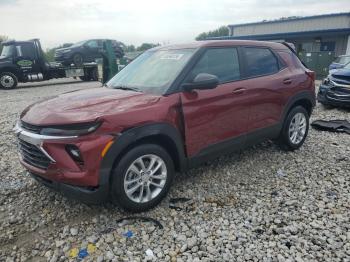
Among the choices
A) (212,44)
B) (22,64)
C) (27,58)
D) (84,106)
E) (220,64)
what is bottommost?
(22,64)

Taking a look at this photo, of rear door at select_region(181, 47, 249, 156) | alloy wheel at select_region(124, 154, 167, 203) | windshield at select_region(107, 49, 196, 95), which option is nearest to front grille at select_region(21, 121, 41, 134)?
alloy wheel at select_region(124, 154, 167, 203)

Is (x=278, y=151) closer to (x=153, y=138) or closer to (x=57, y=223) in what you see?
(x=153, y=138)

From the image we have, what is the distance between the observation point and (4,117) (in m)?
8.42

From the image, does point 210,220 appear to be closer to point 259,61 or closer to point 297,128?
point 259,61

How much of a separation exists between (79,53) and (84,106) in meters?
17.4

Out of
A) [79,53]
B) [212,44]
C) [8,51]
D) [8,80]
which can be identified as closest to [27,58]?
[8,51]

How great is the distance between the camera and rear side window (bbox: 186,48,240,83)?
379 centimetres

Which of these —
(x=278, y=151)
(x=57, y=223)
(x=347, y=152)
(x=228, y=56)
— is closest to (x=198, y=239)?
(x=57, y=223)

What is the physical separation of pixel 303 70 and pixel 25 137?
4257 mm

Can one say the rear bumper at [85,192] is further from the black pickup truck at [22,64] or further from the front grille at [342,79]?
the black pickup truck at [22,64]

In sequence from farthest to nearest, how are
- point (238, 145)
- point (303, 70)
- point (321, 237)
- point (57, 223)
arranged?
point (303, 70)
point (238, 145)
point (57, 223)
point (321, 237)

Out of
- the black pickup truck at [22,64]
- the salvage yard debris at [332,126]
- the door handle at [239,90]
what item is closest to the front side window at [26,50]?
the black pickup truck at [22,64]

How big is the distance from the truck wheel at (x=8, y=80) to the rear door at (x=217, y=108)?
14.6 meters

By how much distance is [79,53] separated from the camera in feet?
63.1
